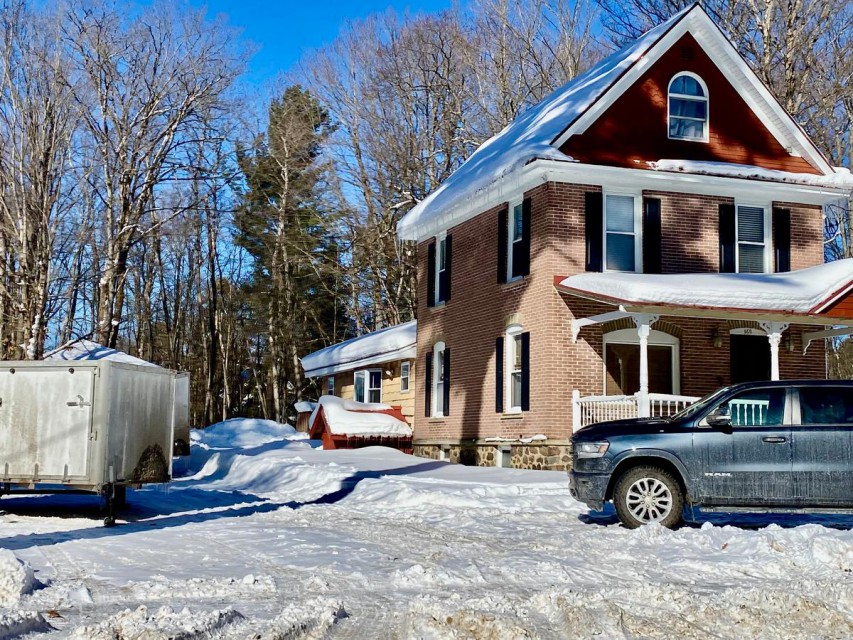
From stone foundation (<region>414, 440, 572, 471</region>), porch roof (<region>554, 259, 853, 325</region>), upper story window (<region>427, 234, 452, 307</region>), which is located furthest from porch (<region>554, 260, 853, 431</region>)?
upper story window (<region>427, 234, 452, 307</region>)

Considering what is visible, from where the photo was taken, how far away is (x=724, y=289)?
18391 mm

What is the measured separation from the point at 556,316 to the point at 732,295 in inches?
147

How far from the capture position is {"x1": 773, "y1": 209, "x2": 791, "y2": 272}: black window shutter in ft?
73.8

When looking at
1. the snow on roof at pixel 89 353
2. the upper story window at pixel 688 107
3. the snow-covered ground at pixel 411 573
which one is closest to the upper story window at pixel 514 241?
the upper story window at pixel 688 107

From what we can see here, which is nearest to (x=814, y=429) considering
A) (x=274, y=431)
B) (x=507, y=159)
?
(x=507, y=159)

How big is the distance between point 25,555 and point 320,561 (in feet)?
9.41

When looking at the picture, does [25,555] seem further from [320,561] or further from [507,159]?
[507,159]

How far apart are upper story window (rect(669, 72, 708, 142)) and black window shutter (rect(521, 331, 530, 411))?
19.3 feet

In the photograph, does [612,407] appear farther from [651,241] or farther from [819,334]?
[819,334]

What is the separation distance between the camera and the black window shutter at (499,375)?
22.4m

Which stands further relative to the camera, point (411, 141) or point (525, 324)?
point (411, 141)

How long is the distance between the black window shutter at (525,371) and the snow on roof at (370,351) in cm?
733

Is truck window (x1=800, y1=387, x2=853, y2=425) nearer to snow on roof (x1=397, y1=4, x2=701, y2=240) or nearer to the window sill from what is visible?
snow on roof (x1=397, y1=4, x2=701, y2=240)

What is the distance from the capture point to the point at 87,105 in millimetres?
27672
